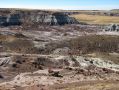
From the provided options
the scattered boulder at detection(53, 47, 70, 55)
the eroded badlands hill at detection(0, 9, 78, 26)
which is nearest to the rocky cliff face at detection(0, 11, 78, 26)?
the eroded badlands hill at detection(0, 9, 78, 26)

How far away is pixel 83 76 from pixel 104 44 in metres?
27.0

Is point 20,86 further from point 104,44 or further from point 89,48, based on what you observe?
point 104,44

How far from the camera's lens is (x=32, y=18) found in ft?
407

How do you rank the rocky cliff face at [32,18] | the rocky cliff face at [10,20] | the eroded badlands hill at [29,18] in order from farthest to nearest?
the eroded badlands hill at [29,18] < the rocky cliff face at [32,18] < the rocky cliff face at [10,20]

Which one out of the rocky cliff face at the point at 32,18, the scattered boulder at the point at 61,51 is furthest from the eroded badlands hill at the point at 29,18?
the scattered boulder at the point at 61,51

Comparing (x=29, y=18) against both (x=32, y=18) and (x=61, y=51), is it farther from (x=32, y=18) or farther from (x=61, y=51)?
(x=61, y=51)

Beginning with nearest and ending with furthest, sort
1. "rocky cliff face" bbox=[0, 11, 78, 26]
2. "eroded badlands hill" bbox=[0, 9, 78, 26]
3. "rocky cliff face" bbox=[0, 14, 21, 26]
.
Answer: "rocky cliff face" bbox=[0, 14, 21, 26], "rocky cliff face" bbox=[0, 11, 78, 26], "eroded badlands hill" bbox=[0, 9, 78, 26]

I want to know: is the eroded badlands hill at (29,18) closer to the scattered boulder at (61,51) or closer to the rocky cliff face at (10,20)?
the rocky cliff face at (10,20)

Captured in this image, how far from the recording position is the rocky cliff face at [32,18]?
11600 centimetres

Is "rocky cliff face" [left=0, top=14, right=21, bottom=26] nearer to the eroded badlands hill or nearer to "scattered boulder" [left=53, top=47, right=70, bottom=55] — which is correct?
the eroded badlands hill

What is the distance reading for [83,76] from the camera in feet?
130

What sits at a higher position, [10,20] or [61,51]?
[61,51]

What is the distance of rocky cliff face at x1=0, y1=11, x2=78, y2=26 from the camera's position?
11600cm

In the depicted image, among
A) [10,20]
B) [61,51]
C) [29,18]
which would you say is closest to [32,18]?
[29,18]
